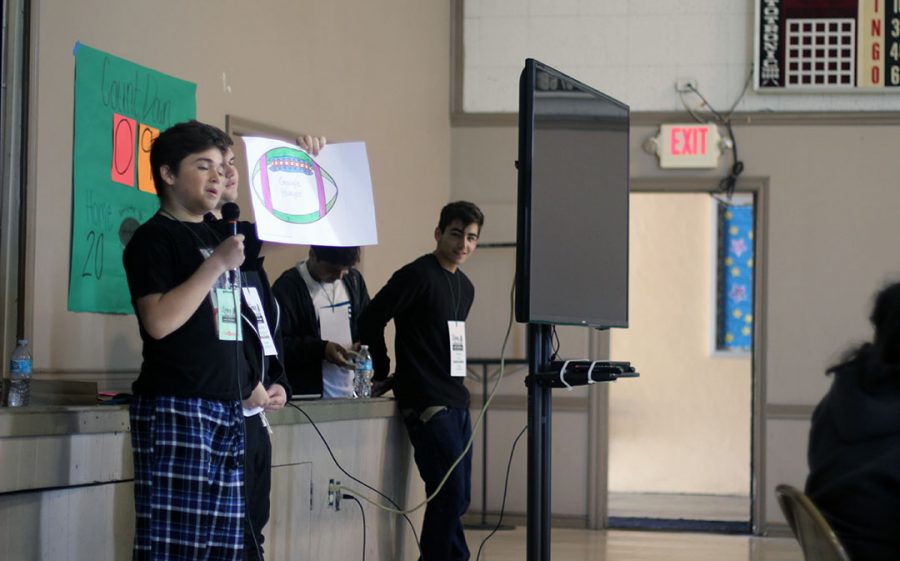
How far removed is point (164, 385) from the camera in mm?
2445

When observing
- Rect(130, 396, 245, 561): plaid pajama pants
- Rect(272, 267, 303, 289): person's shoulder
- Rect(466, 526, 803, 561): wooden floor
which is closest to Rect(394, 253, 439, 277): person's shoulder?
Rect(272, 267, 303, 289): person's shoulder

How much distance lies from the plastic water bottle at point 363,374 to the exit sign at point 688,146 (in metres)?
3.21

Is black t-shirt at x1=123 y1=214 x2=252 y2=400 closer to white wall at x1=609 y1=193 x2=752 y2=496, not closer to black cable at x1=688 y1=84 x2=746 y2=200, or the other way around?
black cable at x1=688 y1=84 x2=746 y2=200

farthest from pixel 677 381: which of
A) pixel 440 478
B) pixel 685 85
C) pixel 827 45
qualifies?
pixel 440 478

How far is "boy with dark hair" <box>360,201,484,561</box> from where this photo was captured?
14.0ft

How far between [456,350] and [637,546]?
2.66 m

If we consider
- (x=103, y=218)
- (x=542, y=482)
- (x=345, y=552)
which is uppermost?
(x=103, y=218)

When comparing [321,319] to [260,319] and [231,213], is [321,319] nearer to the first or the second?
[260,319]

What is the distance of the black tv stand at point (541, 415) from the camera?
9.00ft

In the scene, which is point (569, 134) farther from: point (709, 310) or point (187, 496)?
point (709, 310)

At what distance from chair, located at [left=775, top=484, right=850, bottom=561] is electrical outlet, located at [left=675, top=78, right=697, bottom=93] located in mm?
5539

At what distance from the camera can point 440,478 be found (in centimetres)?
425

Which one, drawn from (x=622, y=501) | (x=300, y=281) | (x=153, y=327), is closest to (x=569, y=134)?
(x=153, y=327)

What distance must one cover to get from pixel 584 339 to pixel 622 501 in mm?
2041
